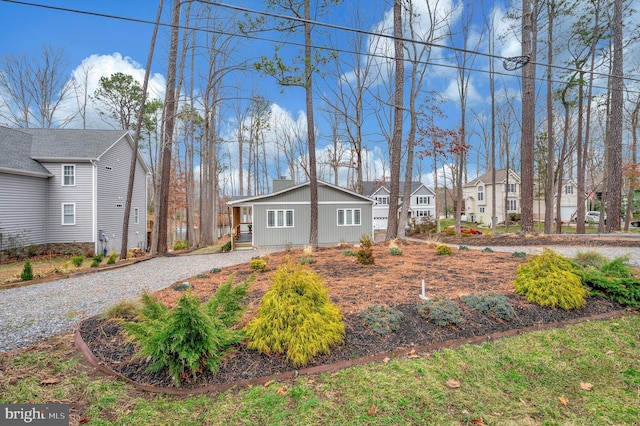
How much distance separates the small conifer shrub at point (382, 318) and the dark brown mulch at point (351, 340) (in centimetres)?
6

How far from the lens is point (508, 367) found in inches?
105

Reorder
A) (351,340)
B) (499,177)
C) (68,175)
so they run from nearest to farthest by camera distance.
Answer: (351,340) < (68,175) < (499,177)

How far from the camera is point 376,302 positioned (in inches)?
152

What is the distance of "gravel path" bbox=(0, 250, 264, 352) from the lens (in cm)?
372

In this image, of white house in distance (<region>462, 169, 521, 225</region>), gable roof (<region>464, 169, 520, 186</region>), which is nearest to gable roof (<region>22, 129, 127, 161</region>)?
white house in distance (<region>462, 169, 521, 225</region>)

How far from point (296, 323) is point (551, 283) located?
3521mm

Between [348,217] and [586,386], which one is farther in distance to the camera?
[348,217]

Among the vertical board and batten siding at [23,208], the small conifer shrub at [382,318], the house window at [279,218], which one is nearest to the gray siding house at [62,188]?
the vertical board and batten siding at [23,208]

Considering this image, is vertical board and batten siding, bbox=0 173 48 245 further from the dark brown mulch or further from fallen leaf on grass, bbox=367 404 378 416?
fallen leaf on grass, bbox=367 404 378 416

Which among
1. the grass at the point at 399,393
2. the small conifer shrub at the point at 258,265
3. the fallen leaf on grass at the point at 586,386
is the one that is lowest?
the fallen leaf on grass at the point at 586,386

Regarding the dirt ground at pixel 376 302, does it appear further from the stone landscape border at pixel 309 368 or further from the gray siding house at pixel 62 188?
the gray siding house at pixel 62 188

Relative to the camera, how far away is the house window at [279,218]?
1496 centimetres

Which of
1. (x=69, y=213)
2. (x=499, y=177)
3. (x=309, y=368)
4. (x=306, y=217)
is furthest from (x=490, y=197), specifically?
(x=69, y=213)

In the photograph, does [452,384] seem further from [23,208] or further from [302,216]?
[23,208]
